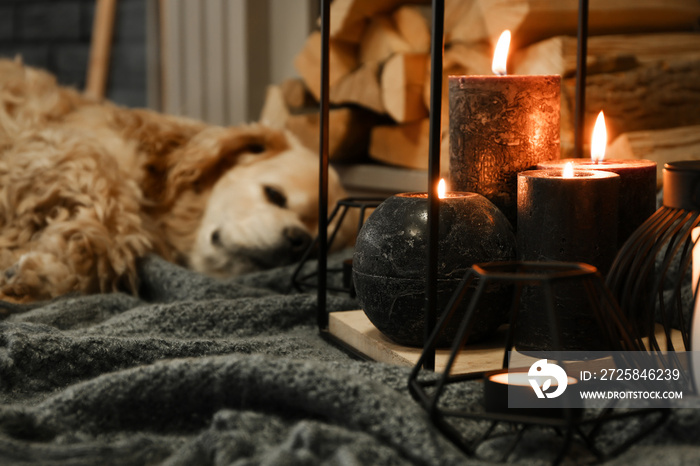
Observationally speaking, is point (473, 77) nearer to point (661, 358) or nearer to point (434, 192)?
point (434, 192)

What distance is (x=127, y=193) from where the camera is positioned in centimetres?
131

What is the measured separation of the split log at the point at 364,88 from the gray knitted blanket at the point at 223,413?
97 centimetres

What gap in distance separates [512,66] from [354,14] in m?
0.45

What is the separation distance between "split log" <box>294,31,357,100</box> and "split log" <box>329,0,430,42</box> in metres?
0.03

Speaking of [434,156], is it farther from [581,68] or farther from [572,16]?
[572,16]

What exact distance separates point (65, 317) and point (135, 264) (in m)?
0.27

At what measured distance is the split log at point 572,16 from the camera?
126cm

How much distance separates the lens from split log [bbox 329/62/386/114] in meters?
1.62

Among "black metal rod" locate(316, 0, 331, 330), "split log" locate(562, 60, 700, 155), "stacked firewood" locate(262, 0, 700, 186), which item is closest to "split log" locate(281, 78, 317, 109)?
"stacked firewood" locate(262, 0, 700, 186)

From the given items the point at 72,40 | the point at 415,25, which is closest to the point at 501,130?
the point at 415,25

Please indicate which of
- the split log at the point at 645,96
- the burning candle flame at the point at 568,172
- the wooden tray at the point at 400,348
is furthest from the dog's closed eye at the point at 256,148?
the burning candle flame at the point at 568,172

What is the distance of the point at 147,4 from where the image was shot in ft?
8.13

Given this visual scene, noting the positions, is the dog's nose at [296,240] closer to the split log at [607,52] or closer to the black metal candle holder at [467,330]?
the split log at [607,52]

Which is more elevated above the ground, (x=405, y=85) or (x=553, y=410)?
(x=405, y=85)
